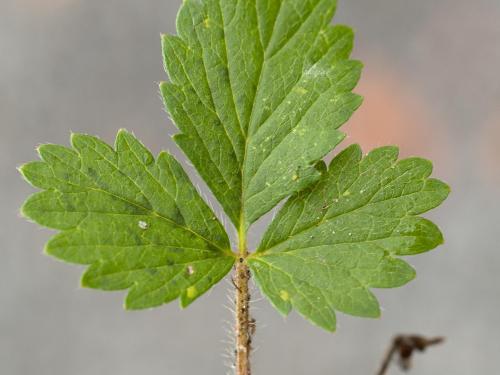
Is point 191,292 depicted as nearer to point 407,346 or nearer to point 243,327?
point 243,327

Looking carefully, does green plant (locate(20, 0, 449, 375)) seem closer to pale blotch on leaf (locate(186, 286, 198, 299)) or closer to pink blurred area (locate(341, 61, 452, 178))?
pale blotch on leaf (locate(186, 286, 198, 299))

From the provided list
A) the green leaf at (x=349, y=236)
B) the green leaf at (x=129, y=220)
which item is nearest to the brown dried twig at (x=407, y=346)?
the green leaf at (x=349, y=236)

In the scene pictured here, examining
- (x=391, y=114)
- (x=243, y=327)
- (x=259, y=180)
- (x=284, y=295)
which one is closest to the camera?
(x=243, y=327)

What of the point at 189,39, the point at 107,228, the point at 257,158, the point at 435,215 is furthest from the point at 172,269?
the point at 435,215

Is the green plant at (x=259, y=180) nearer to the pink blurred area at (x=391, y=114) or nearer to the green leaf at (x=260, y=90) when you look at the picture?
the green leaf at (x=260, y=90)

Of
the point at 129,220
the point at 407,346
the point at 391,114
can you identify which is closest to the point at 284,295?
the point at 129,220

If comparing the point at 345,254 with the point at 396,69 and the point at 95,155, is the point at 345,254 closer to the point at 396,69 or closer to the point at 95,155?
the point at 95,155

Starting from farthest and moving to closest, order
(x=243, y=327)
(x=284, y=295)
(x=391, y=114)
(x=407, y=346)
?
1. (x=391, y=114)
2. (x=407, y=346)
3. (x=284, y=295)
4. (x=243, y=327)

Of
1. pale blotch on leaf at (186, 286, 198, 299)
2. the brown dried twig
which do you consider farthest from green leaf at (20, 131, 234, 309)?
the brown dried twig
